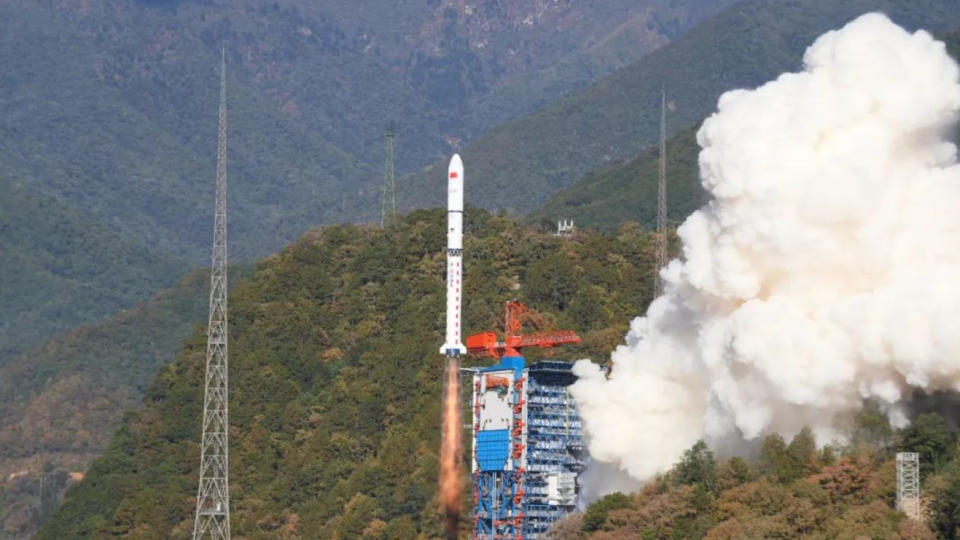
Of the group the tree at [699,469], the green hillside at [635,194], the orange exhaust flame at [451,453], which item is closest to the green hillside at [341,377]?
the orange exhaust flame at [451,453]

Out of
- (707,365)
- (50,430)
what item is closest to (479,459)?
(707,365)

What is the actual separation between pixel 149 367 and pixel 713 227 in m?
112

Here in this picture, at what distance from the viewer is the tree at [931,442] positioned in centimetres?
8069

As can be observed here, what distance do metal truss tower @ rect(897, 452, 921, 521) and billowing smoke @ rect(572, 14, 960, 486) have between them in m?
2.66

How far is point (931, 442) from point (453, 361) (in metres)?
23.7

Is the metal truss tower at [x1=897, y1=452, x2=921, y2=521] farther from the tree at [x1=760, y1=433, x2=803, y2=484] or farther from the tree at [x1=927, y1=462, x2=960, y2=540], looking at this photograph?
the tree at [x1=760, y1=433, x2=803, y2=484]

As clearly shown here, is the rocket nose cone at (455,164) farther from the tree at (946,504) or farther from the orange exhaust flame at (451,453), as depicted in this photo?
the tree at (946,504)

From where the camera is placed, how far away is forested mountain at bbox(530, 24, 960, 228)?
164m

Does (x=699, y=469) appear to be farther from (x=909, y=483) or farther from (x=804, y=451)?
(x=909, y=483)

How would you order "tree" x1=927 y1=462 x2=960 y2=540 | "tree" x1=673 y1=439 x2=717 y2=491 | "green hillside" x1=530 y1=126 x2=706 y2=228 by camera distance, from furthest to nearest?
"green hillside" x1=530 y1=126 x2=706 y2=228, "tree" x1=673 y1=439 x2=717 y2=491, "tree" x1=927 y1=462 x2=960 y2=540

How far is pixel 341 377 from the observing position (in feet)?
423

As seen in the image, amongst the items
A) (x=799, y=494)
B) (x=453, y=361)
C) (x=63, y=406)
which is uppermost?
(x=63, y=406)

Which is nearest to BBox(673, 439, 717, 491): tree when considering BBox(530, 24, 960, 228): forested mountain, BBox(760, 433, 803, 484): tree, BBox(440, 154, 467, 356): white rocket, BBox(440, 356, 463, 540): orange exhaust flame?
BBox(760, 433, 803, 484): tree

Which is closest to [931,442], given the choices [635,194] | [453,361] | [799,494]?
[799,494]
